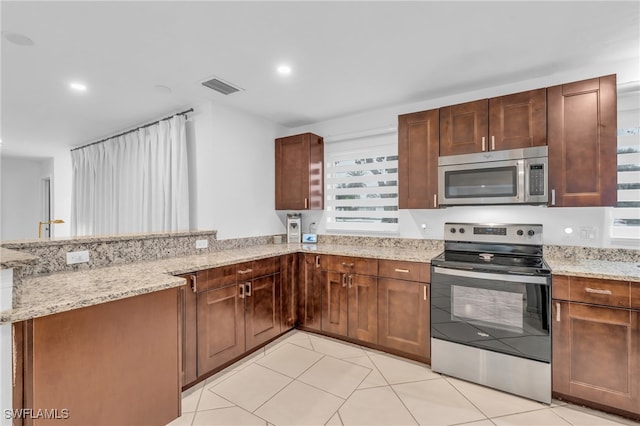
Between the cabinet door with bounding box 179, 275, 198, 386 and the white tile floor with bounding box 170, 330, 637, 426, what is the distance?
147mm

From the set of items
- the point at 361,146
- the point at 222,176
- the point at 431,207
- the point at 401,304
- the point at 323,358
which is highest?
the point at 361,146

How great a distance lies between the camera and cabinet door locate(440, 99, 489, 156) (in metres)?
2.52

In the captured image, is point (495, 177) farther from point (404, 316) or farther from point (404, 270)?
point (404, 316)

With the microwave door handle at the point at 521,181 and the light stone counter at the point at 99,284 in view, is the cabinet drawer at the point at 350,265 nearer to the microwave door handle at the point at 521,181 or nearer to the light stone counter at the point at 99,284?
the light stone counter at the point at 99,284

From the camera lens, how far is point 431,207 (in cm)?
277

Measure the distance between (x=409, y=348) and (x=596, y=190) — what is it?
6.21 ft

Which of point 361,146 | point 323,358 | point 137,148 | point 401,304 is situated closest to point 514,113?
point 361,146

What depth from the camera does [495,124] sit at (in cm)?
248

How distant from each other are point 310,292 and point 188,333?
4.30 feet

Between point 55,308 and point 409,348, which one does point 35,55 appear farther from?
point 409,348

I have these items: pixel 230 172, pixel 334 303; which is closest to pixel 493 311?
pixel 334 303

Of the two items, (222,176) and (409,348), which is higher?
(222,176)

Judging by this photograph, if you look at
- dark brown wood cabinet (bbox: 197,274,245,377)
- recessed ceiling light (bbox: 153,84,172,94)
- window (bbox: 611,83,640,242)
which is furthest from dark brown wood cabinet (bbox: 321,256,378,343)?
recessed ceiling light (bbox: 153,84,172,94)

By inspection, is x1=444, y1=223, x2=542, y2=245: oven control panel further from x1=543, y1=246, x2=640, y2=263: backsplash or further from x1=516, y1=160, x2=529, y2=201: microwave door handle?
x1=516, y1=160, x2=529, y2=201: microwave door handle
